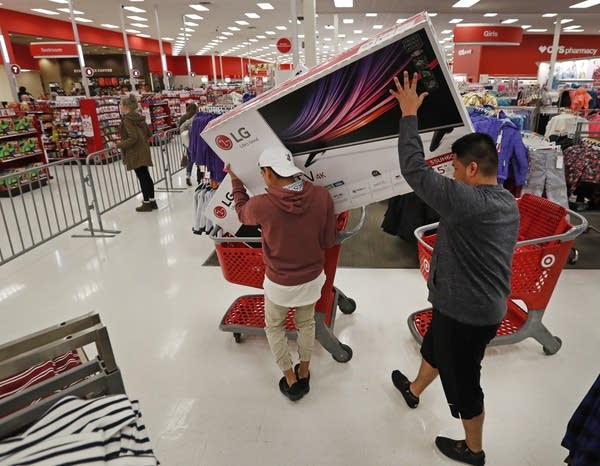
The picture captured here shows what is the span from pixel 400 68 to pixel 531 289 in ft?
5.81

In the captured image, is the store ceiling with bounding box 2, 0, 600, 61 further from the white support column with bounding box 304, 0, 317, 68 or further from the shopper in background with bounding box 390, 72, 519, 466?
the shopper in background with bounding box 390, 72, 519, 466

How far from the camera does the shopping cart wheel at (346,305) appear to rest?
132 inches

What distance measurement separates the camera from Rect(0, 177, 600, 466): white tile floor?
215 centimetres

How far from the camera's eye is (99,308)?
3.55 meters

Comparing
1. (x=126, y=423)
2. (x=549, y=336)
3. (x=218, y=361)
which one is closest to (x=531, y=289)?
(x=549, y=336)

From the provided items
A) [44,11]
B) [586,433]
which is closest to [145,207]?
[586,433]

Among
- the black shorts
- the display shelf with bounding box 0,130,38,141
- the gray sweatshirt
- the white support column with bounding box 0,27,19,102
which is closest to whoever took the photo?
the gray sweatshirt

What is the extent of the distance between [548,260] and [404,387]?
1.20m

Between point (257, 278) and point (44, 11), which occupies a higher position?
point (44, 11)

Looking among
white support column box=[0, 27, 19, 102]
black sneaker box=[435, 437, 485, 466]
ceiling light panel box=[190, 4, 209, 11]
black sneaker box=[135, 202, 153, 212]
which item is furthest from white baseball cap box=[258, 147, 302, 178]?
ceiling light panel box=[190, 4, 209, 11]

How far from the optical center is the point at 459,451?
203 cm

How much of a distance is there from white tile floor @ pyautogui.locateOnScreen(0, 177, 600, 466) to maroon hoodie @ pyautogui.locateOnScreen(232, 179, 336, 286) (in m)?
0.87

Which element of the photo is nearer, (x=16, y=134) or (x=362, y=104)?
(x=362, y=104)

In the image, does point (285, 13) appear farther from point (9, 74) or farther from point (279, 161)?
point (279, 161)
